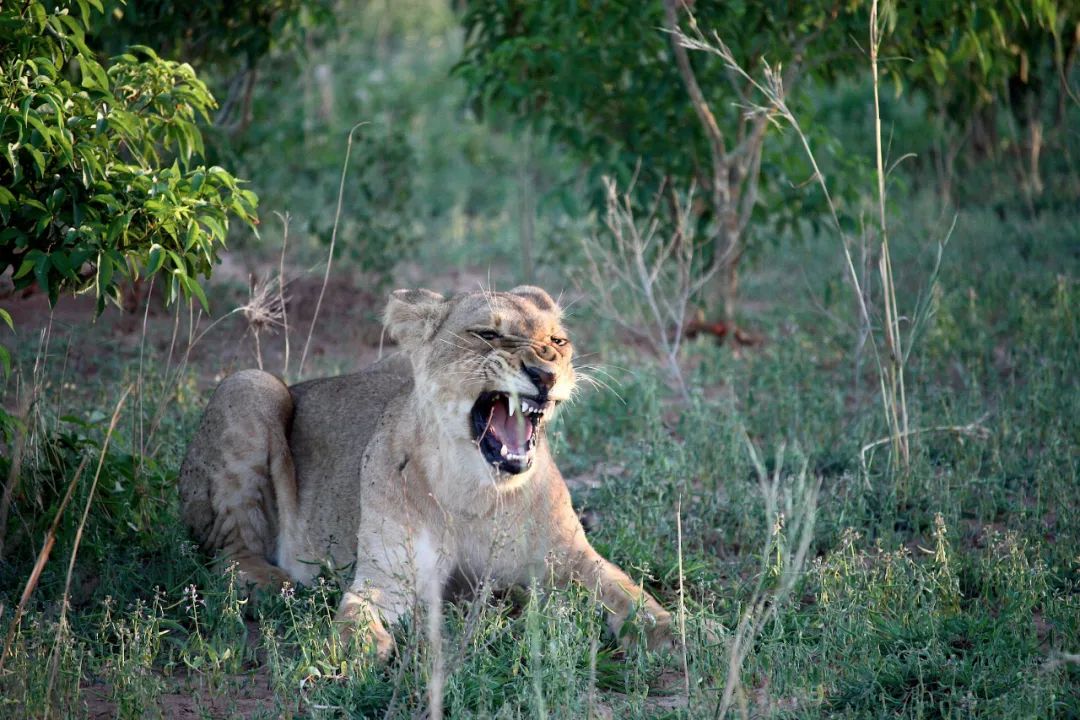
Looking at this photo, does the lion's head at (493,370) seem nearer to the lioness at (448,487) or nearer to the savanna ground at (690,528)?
the lioness at (448,487)

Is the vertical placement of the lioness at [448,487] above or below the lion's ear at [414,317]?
below

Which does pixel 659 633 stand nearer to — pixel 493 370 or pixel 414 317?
pixel 493 370

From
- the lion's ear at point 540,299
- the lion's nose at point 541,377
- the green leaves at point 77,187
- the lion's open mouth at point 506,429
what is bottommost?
the lion's open mouth at point 506,429

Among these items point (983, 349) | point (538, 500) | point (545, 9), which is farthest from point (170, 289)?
point (983, 349)

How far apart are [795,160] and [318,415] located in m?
4.10

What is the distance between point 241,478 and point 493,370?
157cm

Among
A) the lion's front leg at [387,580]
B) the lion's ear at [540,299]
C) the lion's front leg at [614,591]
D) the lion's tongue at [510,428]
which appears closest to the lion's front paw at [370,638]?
the lion's front leg at [387,580]

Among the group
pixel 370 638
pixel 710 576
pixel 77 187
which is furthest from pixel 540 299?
pixel 77 187

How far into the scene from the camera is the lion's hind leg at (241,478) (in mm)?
5102

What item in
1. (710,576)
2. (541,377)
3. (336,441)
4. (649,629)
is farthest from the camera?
(336,441)

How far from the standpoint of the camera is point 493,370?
407 cm

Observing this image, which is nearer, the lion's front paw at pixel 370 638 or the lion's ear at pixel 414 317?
the lion's front paw at pixel 370 638

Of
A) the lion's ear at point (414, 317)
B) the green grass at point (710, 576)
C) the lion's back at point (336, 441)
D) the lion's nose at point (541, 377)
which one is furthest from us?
the lion's back at point (336, 441)

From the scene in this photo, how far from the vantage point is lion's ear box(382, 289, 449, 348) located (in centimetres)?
446
